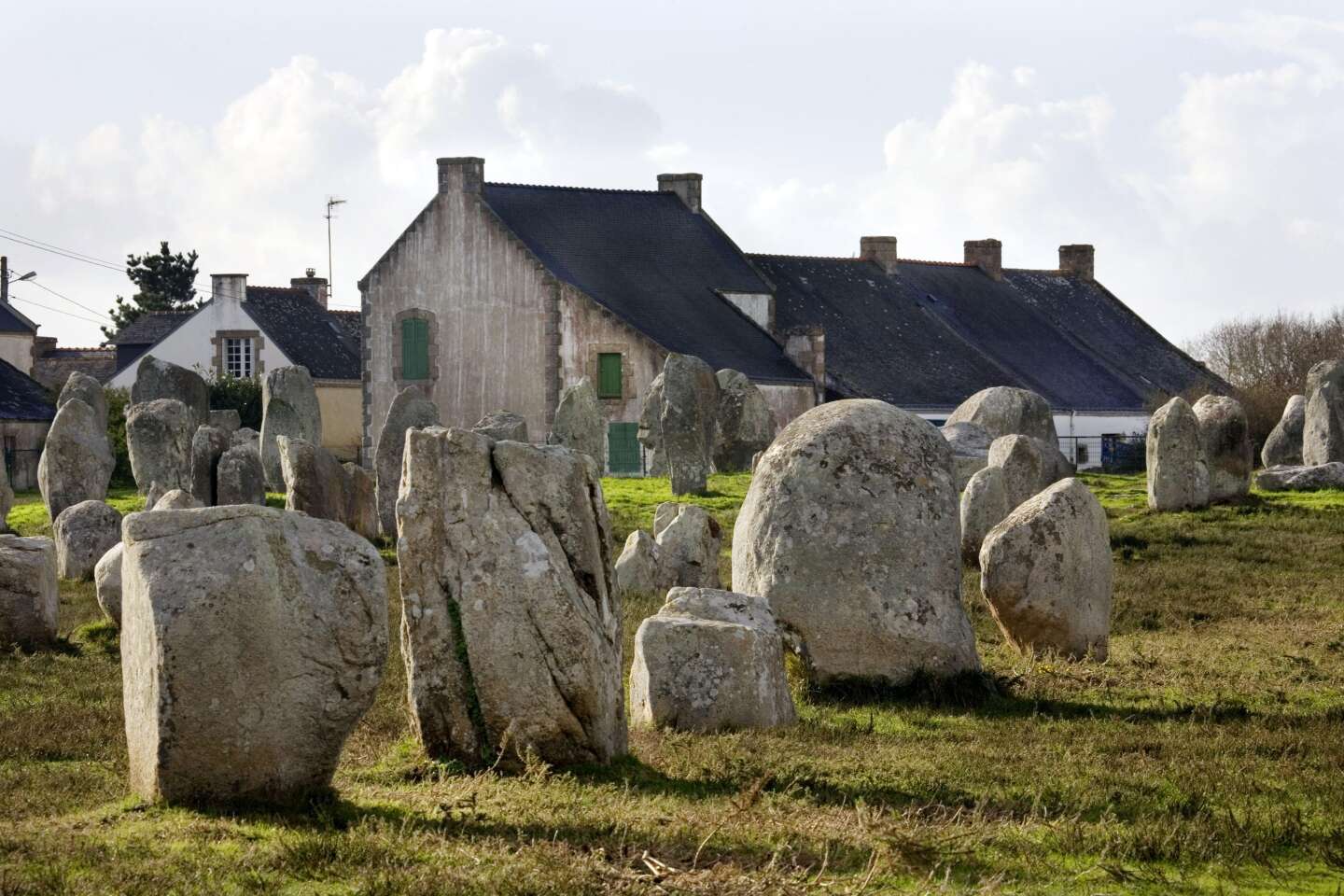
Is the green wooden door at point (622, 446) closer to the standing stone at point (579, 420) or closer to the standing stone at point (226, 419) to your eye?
the standing stone at point (579, 420)

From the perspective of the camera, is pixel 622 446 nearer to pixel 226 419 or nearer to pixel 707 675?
pixel 226 419

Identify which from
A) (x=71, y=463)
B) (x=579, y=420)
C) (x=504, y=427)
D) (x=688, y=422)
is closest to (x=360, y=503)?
(x=504, y=427)

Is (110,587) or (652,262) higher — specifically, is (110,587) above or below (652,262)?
below

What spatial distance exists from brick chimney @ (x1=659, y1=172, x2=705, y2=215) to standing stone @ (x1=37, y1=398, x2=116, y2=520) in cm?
2755

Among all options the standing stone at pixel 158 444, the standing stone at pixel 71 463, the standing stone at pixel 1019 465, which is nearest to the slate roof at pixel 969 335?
the standing stone at pixel 158 444

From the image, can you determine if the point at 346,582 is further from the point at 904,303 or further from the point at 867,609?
the point at 904,303

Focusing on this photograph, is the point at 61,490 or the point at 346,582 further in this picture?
the point at 61,490

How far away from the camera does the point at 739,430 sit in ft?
135

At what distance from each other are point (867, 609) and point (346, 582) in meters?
6.09

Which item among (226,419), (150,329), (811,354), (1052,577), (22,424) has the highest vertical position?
(150,329)

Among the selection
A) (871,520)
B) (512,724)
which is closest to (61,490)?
(871,520)

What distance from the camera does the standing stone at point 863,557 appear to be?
1558cm

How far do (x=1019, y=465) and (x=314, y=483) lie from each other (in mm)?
9713

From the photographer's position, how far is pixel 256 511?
1030cm
